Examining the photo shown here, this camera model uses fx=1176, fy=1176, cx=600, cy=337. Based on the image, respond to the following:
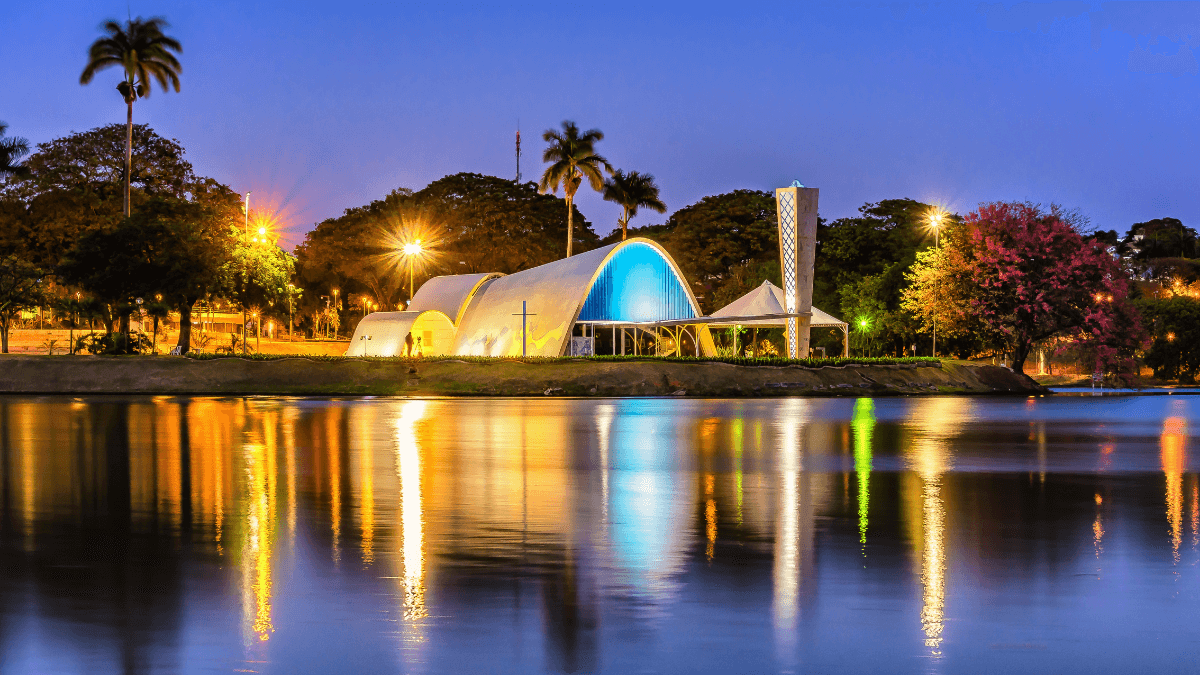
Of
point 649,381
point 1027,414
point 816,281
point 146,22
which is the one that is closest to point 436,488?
point 1027,414

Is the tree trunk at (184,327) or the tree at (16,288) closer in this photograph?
the tree trunk at (184,327)

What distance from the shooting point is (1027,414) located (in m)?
33.2

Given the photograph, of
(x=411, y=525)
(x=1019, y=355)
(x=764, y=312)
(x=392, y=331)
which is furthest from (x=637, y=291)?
(x=411, y=525)

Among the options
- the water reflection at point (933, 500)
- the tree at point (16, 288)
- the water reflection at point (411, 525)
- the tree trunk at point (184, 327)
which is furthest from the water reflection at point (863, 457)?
the tree at point (16, 288)

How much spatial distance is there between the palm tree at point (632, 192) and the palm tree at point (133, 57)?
29.2m

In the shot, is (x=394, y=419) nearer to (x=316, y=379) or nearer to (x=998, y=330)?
(x=316, y=379)

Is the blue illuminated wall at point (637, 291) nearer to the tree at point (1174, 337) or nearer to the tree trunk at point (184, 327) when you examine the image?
the tree trunk at point (184, 327)

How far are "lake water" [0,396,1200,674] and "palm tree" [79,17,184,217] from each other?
42880mm

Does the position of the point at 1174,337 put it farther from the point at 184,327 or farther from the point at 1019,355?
the point at 184,327

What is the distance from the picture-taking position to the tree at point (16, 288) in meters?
58.9

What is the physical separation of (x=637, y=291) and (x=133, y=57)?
92.3 ft

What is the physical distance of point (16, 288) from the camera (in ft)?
196

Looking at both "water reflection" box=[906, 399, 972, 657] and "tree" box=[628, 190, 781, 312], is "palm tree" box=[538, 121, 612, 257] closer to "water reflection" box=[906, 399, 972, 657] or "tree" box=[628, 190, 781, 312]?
"tree" box=[628, 190, 781, 312]

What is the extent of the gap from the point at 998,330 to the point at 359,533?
4980 cm
